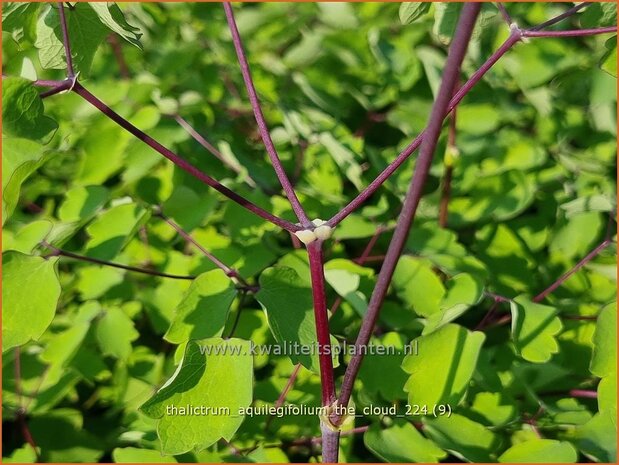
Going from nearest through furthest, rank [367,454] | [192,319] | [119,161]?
[192,319] → [367,454] → [119,161]

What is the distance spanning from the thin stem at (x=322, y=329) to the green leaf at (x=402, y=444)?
129mm

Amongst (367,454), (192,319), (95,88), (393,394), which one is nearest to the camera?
(192,319)

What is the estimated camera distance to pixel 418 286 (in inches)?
40.7

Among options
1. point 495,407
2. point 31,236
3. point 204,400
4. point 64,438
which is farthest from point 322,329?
point 64,438

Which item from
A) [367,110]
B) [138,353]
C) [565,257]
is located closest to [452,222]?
[565,257]

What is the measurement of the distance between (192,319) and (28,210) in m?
0.77

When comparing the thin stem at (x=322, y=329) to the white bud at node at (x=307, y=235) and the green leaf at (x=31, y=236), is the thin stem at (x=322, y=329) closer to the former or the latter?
the white bud at node at (x=307, y=235)

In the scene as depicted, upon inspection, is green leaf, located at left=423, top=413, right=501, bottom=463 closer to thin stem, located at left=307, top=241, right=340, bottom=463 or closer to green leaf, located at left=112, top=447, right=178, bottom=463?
thin stem, located at left=307, top=241, right=340, bottom=463

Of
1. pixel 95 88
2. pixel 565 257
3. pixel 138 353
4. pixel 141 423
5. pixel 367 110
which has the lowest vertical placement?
pixel 141 423

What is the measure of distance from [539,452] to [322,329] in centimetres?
39

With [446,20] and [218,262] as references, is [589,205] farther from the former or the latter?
[218,262]

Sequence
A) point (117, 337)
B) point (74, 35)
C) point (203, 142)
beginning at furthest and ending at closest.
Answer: point (203, 142) → point (117, 337) → point (74, 35)

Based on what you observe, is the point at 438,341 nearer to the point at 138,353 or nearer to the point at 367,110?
the point at 138,353

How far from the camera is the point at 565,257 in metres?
1.26
